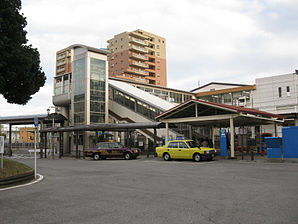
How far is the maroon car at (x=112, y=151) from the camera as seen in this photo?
1041 inches

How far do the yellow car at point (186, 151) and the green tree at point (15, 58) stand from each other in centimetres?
1178

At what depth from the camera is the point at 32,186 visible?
34.8ft

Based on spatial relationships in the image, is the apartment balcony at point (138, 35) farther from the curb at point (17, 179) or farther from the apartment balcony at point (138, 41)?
the curb at point (17, 179)

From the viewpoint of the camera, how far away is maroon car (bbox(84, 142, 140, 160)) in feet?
86.8

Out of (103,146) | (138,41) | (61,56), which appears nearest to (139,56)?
(138,41)

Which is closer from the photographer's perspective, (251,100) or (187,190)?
(187,190)

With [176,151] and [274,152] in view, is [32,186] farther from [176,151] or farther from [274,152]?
[274,152]

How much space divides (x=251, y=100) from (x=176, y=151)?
35.0 meters

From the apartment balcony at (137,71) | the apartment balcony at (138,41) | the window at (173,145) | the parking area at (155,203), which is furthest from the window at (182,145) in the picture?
the apartment balcony at (138,41)

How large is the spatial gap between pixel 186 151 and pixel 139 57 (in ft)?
234

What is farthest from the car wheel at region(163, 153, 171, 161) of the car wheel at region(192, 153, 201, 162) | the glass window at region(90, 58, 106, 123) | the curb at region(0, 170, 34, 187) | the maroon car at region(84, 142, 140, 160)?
the glass window at region(90, 58, 106, 123)

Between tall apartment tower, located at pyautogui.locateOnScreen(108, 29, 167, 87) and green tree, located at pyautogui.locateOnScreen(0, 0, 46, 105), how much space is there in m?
72.6

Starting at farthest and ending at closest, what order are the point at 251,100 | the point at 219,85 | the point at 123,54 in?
the point at 123,54, the point at 219,85, the point at 251,100

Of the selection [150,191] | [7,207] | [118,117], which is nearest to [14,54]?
[7,207]
